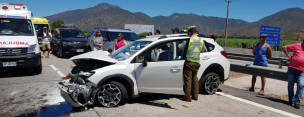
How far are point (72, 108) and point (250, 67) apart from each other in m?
4.86

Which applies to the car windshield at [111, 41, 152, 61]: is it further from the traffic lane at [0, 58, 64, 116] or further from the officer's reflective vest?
the traffic lane at [0, 58, 64, 116]

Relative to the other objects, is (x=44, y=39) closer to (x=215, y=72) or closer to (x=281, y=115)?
(x=215, y=72)

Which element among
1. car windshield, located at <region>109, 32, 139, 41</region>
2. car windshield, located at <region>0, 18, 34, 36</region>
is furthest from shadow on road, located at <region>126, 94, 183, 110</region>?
car windshield, located at <region>109, 32, 139, 41</region>

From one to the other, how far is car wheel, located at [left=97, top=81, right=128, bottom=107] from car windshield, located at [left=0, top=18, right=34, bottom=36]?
537cm

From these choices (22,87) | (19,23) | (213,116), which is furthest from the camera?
(19,23)

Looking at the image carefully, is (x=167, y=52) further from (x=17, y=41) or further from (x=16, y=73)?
(x=16, y=73)

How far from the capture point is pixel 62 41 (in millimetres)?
14125

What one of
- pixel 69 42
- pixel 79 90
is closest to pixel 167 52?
pixel 79 90

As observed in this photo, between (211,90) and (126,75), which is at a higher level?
(126,75)

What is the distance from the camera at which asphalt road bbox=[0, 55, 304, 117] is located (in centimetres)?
478

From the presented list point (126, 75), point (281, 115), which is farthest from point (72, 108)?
point (281, 115)

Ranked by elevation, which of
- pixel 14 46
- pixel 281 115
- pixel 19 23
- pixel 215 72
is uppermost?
pixel 19 23

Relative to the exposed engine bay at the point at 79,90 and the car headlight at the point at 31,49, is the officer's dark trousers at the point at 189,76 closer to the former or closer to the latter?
the exposed engine bay at the point at 79,90

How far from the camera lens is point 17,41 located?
8055mm
